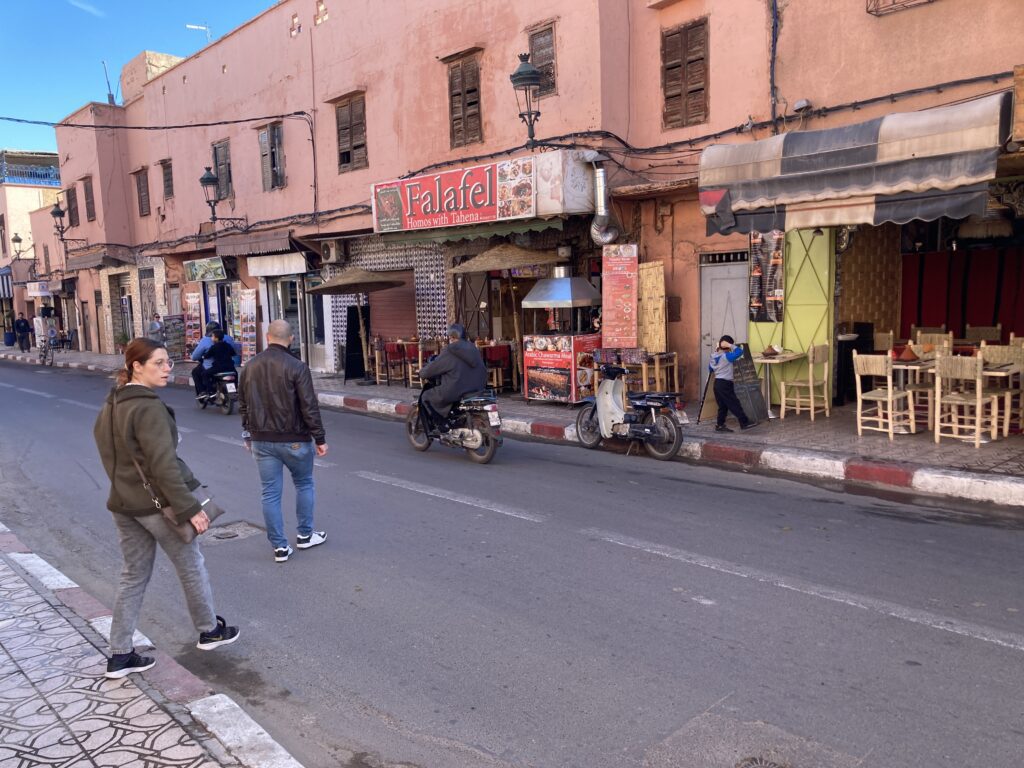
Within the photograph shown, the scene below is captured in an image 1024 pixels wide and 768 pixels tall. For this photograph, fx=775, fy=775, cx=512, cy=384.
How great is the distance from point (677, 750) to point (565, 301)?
985 centimetres

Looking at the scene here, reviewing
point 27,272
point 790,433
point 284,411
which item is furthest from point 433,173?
point 27,272

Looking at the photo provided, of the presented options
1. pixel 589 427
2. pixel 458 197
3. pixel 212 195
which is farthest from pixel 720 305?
pixel 212 195

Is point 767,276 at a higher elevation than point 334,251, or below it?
below

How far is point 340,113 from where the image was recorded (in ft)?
61.7

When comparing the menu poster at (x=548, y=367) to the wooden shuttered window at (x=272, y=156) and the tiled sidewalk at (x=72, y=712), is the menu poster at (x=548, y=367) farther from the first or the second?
the wooden shuttered window at (x=272, y=156)

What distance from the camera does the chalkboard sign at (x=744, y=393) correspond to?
35.4 feet

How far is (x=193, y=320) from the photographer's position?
26.6 metres

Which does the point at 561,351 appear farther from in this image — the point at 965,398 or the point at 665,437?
the point at 965,398

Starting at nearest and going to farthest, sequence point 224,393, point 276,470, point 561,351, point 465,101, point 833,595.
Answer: point 833,595, point 276,470, point 561,351, point 224,393, point 465,101

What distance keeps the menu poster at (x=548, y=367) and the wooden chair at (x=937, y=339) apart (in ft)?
17.4

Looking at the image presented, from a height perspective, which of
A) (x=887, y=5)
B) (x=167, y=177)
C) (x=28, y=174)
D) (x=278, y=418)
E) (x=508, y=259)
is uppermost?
(x=28, y=174)

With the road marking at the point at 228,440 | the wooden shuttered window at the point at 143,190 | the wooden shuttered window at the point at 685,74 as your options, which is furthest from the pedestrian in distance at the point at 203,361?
the wooden shuttered window at the point at 143,190

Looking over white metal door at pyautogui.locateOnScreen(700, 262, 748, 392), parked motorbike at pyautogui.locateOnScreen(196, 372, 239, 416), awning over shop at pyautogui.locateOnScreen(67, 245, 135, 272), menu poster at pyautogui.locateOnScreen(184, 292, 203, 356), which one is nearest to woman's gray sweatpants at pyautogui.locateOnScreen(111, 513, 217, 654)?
white metal door at pyautogui.locateOnScreen(700, 262, 748, 392)

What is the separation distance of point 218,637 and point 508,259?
1039cm
